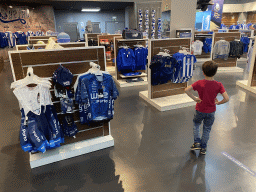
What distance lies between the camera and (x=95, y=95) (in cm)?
251

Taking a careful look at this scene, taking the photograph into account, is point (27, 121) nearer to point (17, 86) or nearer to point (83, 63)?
point (17, 86)

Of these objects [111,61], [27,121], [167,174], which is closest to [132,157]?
[167,174]

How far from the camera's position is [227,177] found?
223 cm

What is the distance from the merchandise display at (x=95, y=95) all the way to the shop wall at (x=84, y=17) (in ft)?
52.7

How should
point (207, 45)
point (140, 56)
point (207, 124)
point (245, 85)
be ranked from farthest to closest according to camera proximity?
point (207, 45)
point (140, 56)
point (245, 85)
point (207, 124)

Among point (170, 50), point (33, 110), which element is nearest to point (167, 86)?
point (170, 50)

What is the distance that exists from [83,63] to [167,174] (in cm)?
188

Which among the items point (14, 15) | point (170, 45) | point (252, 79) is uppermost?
point (14, 15)

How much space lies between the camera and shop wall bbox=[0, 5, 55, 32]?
13570mm

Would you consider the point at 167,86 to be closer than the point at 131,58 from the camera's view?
Yes

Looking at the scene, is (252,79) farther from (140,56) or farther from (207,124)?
(207,124)

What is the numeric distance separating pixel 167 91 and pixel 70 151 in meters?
3.00

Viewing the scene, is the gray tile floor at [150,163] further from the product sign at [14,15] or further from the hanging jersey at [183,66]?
the product sign at [14,15]

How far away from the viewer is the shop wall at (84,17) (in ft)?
53.5
